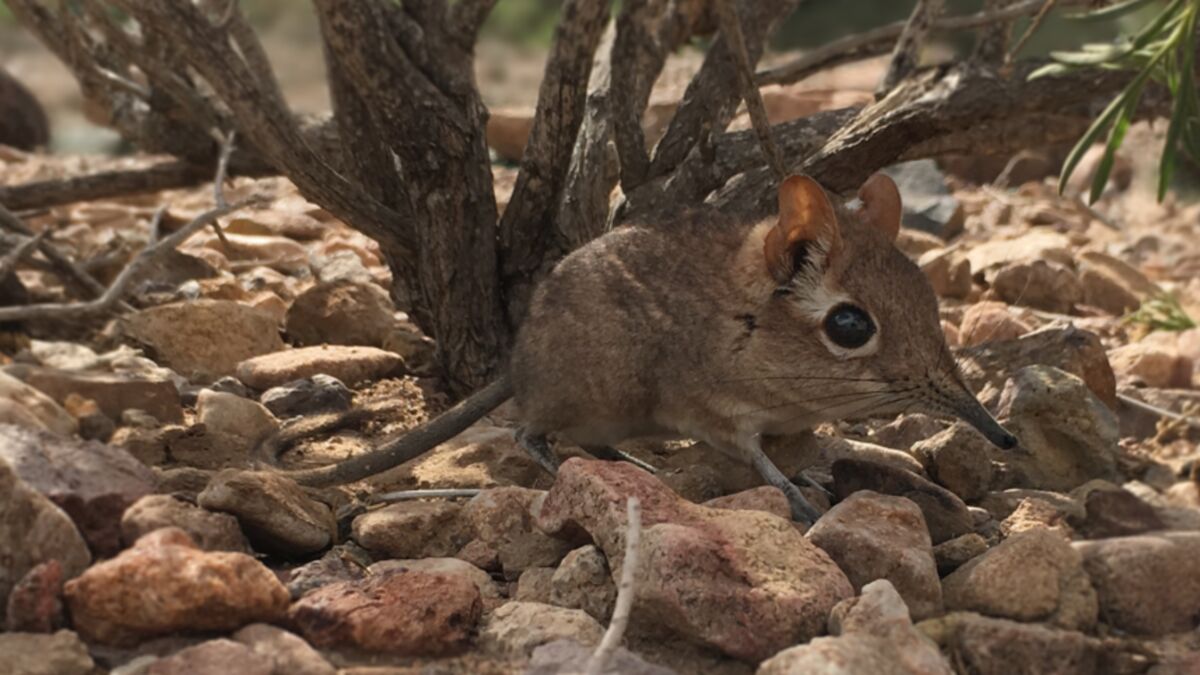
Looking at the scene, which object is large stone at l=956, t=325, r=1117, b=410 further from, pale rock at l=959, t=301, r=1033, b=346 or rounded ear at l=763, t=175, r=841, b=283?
rounded ear at l=763, t=175, r=841, b=283

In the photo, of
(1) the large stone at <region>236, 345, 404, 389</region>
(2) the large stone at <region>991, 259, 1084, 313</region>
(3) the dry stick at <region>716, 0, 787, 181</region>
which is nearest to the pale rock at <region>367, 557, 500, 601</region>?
(3) the dry stick at <region>716, 0, 787, 181</region>

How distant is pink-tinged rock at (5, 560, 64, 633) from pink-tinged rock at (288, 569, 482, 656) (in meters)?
0.42

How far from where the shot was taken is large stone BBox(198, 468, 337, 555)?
9.92 feet

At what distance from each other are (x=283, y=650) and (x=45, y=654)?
40cm

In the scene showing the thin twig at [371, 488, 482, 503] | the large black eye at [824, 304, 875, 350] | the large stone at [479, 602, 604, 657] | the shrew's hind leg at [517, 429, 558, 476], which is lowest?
the large stone at [479, 602, 604, 657]

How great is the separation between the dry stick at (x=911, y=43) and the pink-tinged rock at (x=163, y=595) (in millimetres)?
3349

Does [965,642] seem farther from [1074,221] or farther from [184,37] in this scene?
[1074,221]

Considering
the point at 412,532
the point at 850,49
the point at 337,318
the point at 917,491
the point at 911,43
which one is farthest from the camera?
the point at 850,49

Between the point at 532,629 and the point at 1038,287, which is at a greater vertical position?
the point at 1038,287

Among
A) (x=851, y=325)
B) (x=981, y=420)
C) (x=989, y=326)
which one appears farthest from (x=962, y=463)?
(x=989, y=326)

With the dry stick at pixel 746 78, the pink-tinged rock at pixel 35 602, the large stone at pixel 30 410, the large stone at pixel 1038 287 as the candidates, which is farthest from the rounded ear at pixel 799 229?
the large stone at pixel 1038 287

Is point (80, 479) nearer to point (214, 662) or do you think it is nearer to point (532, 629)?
point (214, 662)

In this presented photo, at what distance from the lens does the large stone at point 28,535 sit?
2637mm

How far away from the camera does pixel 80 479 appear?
9.36ft
